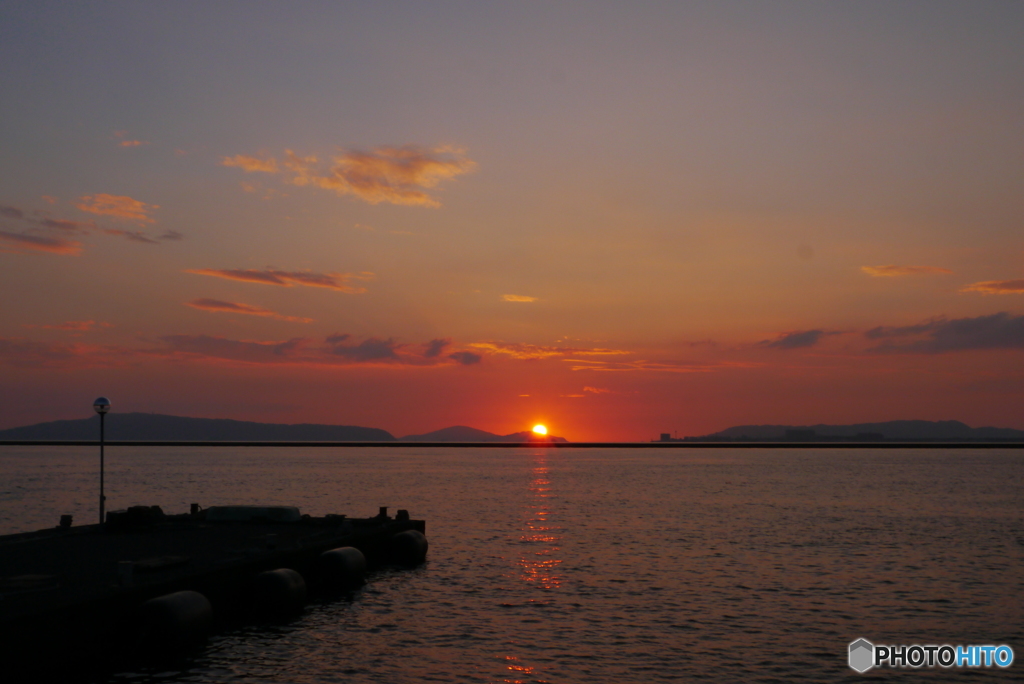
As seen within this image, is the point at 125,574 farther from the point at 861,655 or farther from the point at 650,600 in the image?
the point at 861,655

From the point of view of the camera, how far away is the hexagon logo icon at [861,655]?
24.5m

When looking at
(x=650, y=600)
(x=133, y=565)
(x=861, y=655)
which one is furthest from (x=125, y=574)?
(x=861, y=655)

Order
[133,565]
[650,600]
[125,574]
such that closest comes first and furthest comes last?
[125,574] → [133,565] → [650,600]

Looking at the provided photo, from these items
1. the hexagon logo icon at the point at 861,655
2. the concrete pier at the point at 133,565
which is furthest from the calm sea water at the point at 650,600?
the concrete pier at the point at 133,565

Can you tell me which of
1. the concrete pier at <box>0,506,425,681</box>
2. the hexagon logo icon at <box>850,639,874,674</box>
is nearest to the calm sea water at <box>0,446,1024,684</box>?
→ the hexagon logo icon at <box>850,639,874,674</box>

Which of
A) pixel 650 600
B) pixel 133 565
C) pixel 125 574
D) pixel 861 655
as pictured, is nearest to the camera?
pixel 125 574

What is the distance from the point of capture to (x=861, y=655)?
25.4m

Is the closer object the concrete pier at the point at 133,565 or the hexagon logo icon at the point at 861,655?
the concrete pier at the point at 133,565

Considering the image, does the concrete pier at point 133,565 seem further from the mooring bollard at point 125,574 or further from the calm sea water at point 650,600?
the calm sea water at point 650,600

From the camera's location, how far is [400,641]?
2744cm

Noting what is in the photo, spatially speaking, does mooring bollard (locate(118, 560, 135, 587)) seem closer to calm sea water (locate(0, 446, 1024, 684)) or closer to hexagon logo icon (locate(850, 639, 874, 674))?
calm sea water (locate(0, 446, 1024, 684))

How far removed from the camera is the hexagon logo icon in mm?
24453

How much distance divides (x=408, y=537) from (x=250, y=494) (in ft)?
202

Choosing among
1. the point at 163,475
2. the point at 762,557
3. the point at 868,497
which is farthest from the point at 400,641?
the point at 163,475
